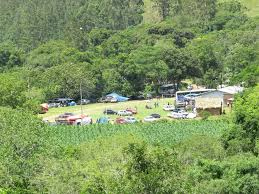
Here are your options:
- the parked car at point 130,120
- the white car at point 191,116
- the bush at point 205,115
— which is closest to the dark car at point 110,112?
the parked car at point 130,120

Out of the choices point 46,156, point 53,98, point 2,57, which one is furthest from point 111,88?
point 46,156

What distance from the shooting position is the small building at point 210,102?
184 feet

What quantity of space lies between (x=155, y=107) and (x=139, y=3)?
5090 cm

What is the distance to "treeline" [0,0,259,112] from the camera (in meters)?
65.4

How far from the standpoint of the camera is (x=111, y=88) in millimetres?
66938

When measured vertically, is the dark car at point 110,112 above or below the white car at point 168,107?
below

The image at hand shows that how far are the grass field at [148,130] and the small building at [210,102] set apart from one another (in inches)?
222

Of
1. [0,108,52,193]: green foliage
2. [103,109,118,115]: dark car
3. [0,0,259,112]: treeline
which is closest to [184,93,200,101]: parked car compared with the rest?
[0,0,259,112]: treeline

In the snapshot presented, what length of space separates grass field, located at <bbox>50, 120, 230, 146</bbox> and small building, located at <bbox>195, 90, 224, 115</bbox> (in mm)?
5645

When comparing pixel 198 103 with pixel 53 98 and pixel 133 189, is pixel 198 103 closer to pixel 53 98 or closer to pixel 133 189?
pixel 53 98

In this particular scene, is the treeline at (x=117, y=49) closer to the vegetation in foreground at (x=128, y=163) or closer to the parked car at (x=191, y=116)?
the parked car at (x=191, y=116)

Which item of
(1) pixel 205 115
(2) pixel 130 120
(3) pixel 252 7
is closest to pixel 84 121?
(2) pixel 130 120

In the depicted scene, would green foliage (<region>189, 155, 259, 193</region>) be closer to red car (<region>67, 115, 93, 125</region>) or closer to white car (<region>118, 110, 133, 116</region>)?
red car (<region>67, 115, 93, 125</region>)

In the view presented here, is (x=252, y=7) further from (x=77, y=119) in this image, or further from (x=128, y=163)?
(x=128, y=163)
